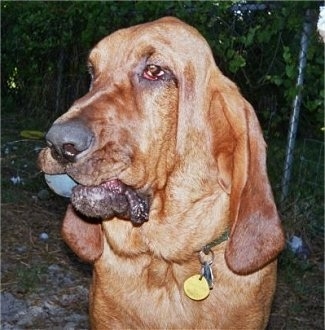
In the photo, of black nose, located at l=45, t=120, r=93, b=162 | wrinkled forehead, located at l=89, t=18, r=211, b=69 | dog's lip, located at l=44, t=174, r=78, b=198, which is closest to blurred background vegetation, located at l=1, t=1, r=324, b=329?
wrinkled forehead, located at l=89, t=18, r=211, b=69

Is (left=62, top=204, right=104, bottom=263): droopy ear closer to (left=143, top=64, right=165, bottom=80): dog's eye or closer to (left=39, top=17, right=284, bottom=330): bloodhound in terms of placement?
(left=39, top=17, right=284, bottom=330): bloodhound

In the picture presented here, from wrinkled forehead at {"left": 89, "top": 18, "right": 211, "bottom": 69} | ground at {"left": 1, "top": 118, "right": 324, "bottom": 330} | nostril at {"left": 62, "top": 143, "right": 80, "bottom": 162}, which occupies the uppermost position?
wrinkled forehead at {"left": 89, "top": 18, "right": 211, "bottom": 69}

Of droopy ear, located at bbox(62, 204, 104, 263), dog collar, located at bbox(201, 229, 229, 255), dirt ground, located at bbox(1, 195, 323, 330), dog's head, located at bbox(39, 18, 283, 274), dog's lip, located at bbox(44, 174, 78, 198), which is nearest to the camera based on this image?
dog's head, located at bbox(39, 18, 283, 274)

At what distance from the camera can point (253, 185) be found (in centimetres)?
312

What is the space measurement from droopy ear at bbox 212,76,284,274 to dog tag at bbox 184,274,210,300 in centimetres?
14

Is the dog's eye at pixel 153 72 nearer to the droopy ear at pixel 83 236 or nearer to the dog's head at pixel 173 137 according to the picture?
the dog's head at pixel 173 137

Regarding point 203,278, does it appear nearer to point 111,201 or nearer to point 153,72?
point 111,201

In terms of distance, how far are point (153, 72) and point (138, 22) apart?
3708 mm

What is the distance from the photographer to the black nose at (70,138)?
262 cm

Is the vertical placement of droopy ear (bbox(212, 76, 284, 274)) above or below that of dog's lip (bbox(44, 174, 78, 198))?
above

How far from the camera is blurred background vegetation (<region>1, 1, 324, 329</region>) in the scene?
5.40 m

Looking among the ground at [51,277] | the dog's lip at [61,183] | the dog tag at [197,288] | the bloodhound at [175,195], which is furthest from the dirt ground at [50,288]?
the dog tag at [197,288]

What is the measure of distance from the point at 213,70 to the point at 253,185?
1.74ft

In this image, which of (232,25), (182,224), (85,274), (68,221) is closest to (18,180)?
(85,274)
